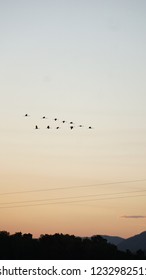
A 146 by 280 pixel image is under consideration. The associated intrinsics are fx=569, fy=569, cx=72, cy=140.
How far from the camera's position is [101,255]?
197375 millimetres

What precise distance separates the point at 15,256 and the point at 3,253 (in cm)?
462
